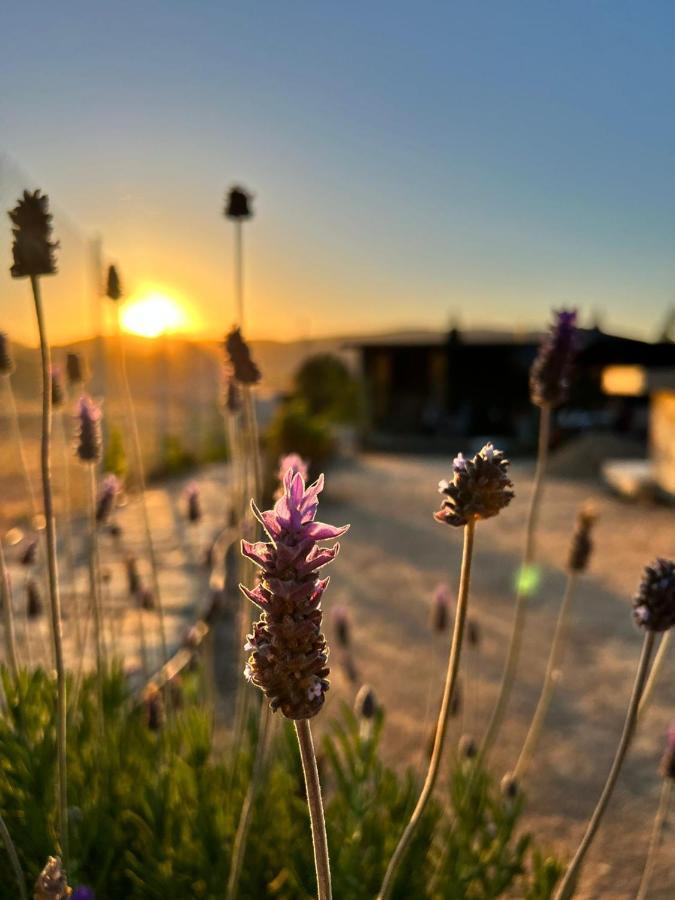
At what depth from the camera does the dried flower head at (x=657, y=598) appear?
129 cm

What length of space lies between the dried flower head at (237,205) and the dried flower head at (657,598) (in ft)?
4.02

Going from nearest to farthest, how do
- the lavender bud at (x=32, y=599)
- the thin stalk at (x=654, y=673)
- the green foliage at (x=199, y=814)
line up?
the thin stalk at (x=654, y=673) → the green foliage at (x=199, y=814) → the lavender bud at (x=32, y=599)

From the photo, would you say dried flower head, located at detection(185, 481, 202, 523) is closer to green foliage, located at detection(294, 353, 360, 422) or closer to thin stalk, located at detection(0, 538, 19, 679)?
thin stalk, located at detection(0, 538, 19, 679)

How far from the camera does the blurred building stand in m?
19.1

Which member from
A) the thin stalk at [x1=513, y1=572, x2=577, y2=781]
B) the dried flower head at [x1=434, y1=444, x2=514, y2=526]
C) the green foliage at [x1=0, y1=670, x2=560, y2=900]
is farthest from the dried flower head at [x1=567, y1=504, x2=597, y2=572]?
the dried flower head at [x1=434, y1=444, x2=514, y2=526]

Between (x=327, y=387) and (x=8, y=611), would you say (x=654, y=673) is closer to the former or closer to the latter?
(x=8, y=611)

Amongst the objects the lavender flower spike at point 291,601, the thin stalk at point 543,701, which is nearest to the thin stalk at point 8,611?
the lavender flower spike at point 291,601

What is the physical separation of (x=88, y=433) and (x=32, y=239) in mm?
→ 716

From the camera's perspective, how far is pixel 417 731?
4.08 metres

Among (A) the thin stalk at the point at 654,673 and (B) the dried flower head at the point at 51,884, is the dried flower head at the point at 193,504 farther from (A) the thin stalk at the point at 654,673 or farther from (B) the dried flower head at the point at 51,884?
(B) the dried flower head at the point at 51,884

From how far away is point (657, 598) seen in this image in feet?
4.28

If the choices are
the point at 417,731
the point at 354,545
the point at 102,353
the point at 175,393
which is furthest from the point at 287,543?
the point at 175,393

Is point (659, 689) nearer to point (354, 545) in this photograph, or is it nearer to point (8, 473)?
point (354, 545)

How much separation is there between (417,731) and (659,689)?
1616 millimetres
